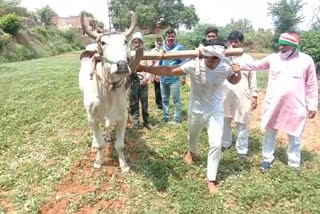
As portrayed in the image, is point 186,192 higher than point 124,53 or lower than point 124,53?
lower

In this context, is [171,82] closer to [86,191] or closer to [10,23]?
[86,191]

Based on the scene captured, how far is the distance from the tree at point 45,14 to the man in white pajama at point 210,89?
53592 mm

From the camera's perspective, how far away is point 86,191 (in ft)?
15.6

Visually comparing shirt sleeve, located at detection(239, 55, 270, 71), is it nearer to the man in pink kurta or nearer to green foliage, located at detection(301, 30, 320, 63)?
the man in pink kurta

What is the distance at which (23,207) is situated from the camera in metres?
4.46

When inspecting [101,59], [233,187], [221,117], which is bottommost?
[233,187]

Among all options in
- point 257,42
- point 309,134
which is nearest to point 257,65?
point 309,134

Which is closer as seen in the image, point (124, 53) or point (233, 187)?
point (124, 53)

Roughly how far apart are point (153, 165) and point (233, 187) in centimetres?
115

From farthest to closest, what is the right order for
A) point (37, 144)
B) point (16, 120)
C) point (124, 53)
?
1. point (16, 120)
2. point (37, 144)
3. point (124, 53)

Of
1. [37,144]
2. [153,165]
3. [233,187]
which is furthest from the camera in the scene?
[37,144]

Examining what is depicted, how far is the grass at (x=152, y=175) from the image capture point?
4449 mm

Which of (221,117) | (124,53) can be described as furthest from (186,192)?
(124,53)

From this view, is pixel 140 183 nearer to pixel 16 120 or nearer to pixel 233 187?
pixel 233 187
